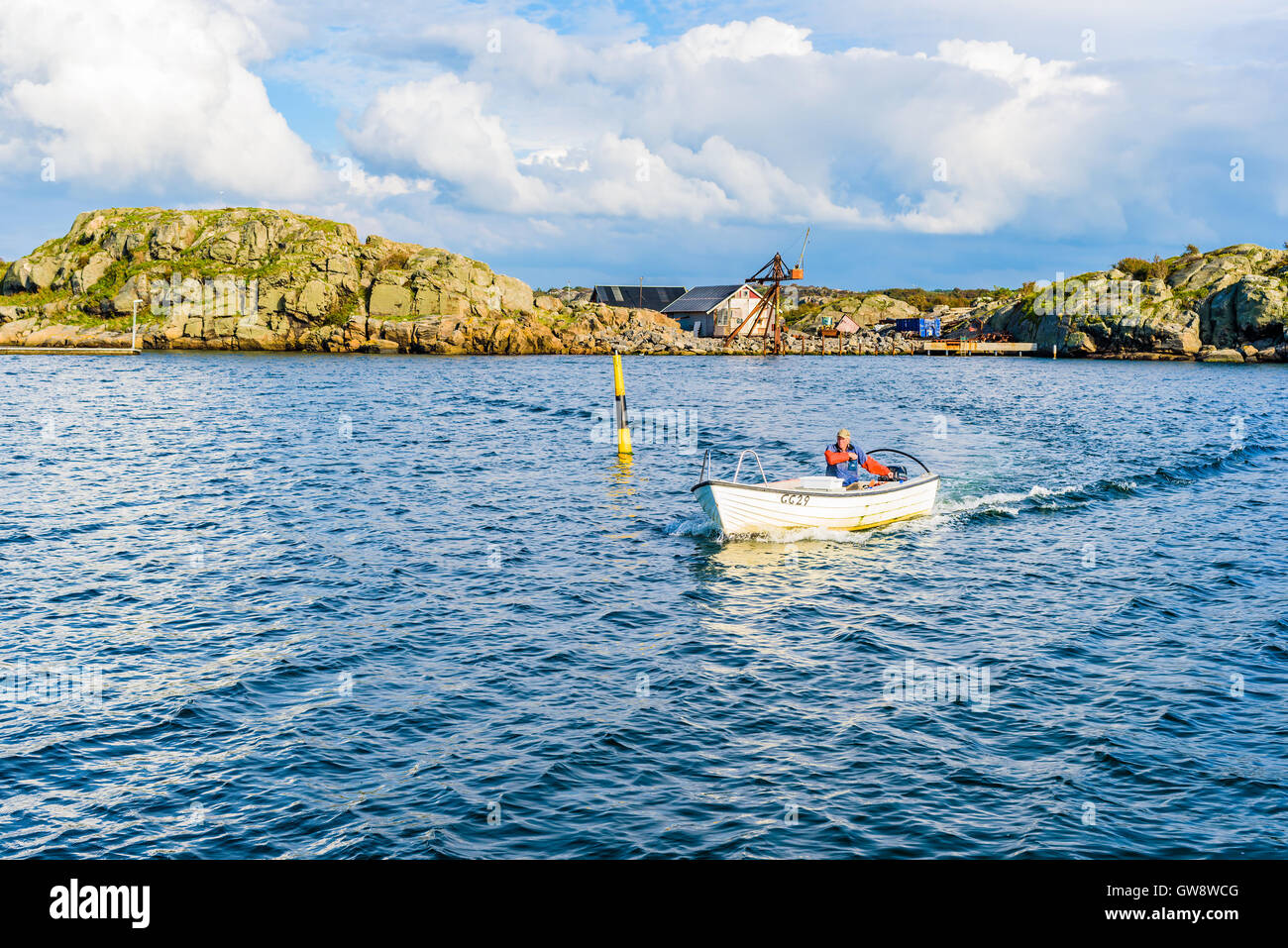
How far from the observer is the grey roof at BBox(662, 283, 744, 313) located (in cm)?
16712

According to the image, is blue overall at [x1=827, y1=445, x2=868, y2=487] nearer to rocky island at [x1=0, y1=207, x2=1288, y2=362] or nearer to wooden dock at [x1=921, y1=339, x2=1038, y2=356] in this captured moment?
rocky island at [x1=0, y1=207, x2=1288, y2=362]

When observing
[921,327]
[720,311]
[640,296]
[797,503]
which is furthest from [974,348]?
[797,503]

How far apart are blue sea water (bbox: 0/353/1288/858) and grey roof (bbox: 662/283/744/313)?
434 feet

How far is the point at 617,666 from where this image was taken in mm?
16234

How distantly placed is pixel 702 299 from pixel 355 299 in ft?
215

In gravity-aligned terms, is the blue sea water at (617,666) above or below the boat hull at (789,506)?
below

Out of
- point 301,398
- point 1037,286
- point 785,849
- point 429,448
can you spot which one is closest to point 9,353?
point 301,398

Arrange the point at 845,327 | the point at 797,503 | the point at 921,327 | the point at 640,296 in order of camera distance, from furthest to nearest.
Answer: the point at 640,296
the point at 845,327
the point at 921,327
the point at 797,503

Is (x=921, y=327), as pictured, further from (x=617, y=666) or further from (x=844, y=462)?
(x=617, y=666)

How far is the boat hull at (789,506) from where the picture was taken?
2422cm

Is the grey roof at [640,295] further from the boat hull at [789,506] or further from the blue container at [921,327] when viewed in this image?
the boat hull at [789,506]

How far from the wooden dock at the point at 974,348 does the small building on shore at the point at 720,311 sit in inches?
1189

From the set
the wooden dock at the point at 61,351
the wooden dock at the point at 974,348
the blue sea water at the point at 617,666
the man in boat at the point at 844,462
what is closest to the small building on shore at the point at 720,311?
the wooden dock at the point at 974,348
